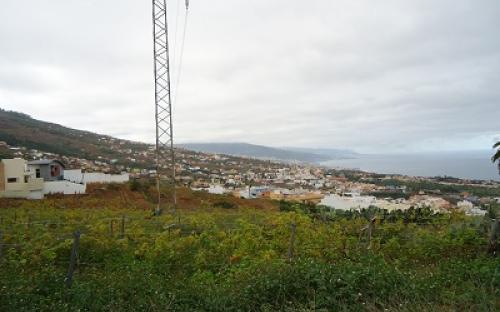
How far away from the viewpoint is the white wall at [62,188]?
1378 inches

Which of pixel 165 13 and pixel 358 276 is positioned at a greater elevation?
pixel 165 13

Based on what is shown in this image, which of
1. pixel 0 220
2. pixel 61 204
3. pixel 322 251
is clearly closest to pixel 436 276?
pixel 322 251

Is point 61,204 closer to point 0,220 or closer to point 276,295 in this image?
point 0,220

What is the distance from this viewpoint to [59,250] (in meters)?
9.02

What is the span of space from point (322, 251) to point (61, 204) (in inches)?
901

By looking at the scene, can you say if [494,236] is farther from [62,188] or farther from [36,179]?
[62,188]

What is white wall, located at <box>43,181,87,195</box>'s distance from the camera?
35000 millimetres

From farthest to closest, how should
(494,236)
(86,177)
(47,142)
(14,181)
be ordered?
(47,142)
(86,177)
(14,181)
(494,236)

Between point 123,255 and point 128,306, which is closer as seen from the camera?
point 128,306

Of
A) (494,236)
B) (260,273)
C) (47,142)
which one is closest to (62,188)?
(260,273)

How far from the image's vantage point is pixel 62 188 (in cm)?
3547

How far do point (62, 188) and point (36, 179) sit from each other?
99.1 inches

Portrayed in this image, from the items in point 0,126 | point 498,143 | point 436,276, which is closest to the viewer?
point 436,276

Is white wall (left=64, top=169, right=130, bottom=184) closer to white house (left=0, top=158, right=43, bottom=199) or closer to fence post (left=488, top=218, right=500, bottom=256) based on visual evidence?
white house (left=0, top=158, right=43, bottom=199)
